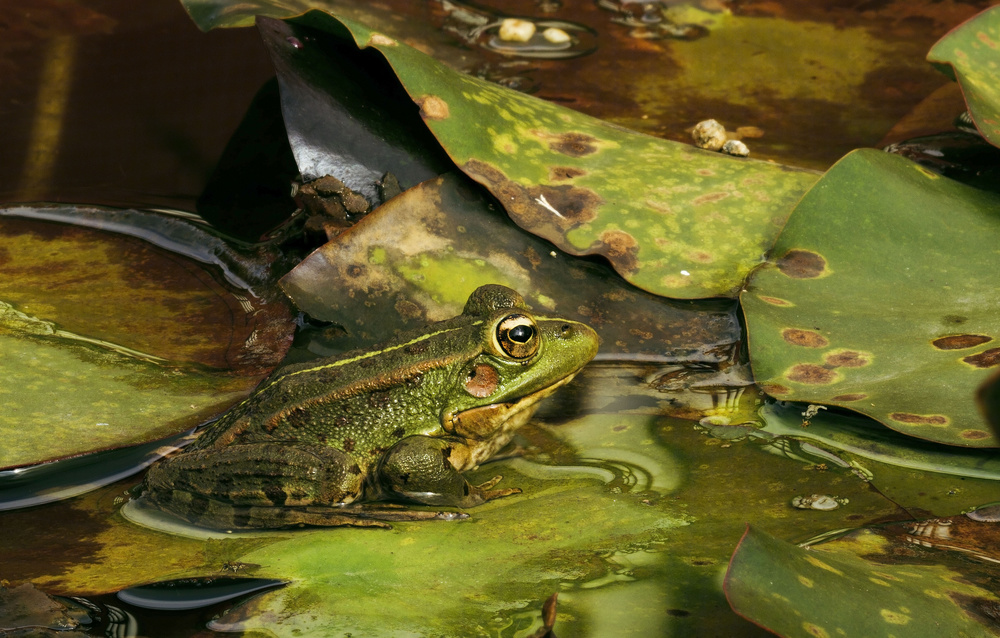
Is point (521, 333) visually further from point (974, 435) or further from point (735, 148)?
point (735, 148)

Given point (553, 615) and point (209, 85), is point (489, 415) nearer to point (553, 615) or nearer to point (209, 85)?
point (553, 615)

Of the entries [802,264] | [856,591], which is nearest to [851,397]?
[802,264]

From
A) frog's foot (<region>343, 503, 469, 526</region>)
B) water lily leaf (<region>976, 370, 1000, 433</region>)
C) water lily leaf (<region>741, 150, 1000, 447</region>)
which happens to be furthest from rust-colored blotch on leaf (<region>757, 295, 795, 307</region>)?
water lily leaf (<region>976, 370, 1000, 433</region>)

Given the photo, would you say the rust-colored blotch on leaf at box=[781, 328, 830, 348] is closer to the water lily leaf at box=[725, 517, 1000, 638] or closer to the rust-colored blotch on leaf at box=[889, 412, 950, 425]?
the rust-colored blotch on leaf at box=[889, 412, 950, 425]

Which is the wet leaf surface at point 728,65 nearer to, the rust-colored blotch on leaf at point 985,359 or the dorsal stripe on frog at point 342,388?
the rust-colored blotch on leaf at point 985,359

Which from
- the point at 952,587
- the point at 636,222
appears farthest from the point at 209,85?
the point at 952,587

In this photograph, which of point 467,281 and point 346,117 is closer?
point 467,281

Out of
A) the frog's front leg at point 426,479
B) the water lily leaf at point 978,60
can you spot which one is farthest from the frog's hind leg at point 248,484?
the water lily leaf at point 978,60
